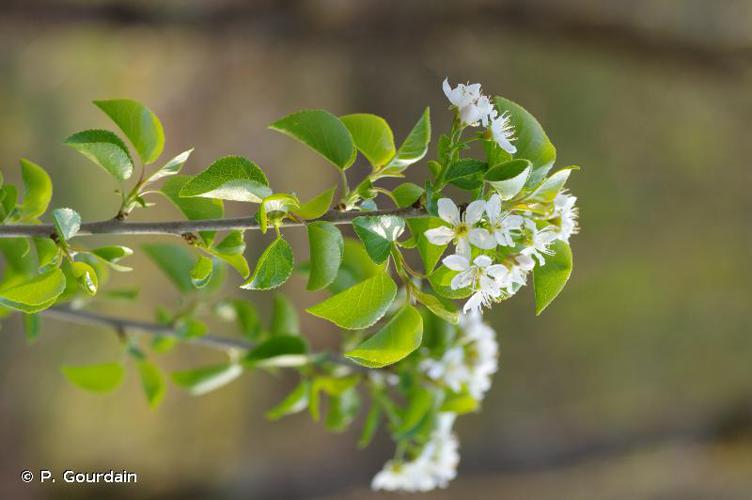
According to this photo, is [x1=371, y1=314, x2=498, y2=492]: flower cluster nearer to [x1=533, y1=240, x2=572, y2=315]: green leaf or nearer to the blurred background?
[x1=533, y1=240, x2=572, y2=315]: green leaf

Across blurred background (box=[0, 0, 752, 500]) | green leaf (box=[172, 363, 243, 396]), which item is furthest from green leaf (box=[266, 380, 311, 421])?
blurred background (box=[0, 0, 752, 500])

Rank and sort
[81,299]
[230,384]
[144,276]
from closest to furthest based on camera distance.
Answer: [81,299], [144,276], [230,384]

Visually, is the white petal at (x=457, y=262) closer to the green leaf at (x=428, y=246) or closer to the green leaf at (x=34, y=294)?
the green leaf at (x=428, y=246)

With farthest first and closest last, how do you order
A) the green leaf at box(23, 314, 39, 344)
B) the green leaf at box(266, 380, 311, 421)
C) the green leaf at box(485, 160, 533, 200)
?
the green leaf at box(266, 380, 311, 421) → the green leaf at box(23, 314, 39, 344) → the green leaf at box(485, 160, 533, 200)

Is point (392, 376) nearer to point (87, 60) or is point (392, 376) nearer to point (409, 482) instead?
point (409, 482)

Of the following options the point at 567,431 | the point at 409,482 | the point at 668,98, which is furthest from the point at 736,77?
the point at 409,482
